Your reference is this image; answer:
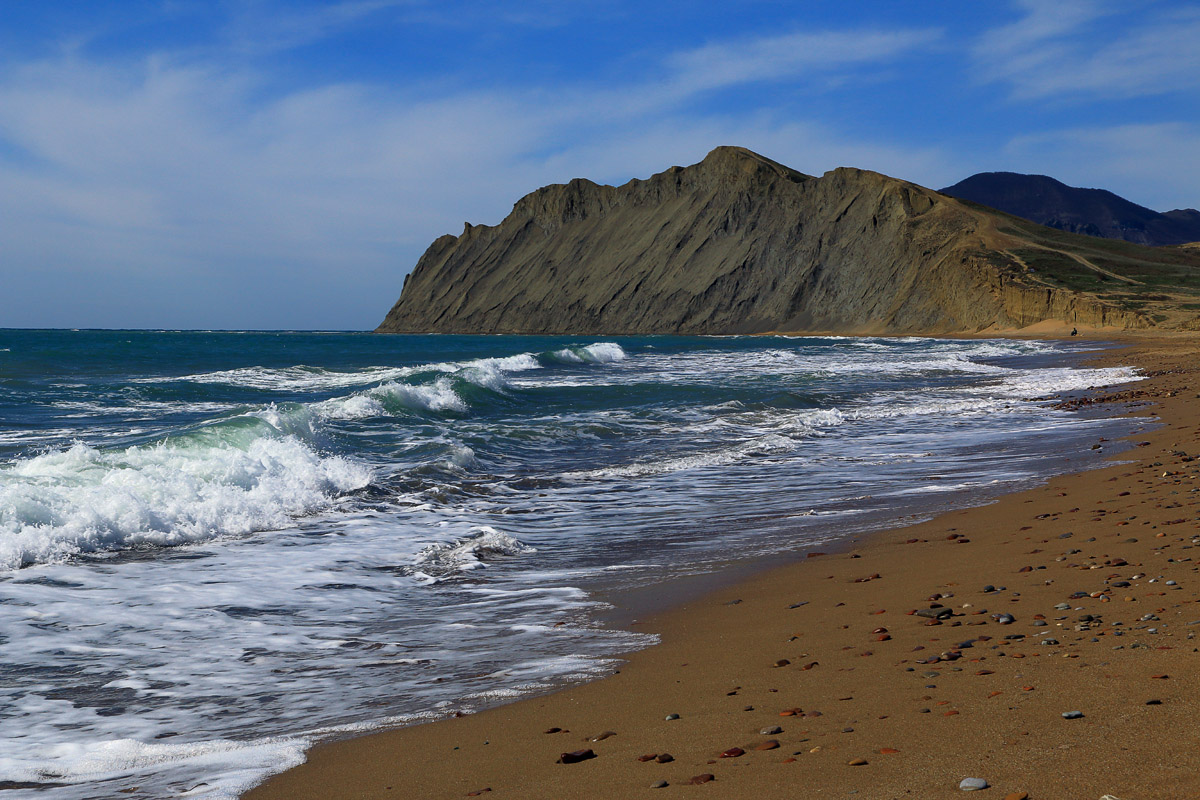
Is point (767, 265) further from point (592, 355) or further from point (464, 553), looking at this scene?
point (464, 553)

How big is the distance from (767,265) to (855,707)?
8833 centimetres

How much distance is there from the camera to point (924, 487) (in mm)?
8883

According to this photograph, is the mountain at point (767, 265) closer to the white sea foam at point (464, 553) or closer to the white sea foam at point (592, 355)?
the white sea foam at point (592, 355)

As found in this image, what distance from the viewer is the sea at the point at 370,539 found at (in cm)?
380

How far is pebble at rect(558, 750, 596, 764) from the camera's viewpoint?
9.70 feet

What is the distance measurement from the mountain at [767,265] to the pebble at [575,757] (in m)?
55.6

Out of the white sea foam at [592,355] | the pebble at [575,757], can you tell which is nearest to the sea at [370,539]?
the pebble at [575,757]

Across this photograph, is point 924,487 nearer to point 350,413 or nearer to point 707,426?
point 707,426

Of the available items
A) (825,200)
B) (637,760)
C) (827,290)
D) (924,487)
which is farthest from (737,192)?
(637,760)

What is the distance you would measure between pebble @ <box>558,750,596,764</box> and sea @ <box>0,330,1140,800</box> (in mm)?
801

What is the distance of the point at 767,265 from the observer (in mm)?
88812

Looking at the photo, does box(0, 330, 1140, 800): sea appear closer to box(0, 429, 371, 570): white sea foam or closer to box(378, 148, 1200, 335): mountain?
box(0, 429, 371, 570): white sea foam

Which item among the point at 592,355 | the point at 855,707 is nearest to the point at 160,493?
the point at 855,707

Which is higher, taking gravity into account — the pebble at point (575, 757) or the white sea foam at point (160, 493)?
the white sea foam at point (160, 493)
